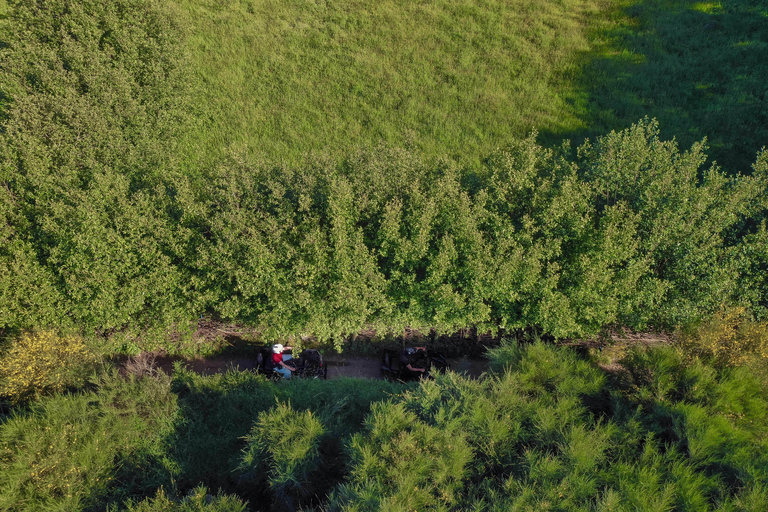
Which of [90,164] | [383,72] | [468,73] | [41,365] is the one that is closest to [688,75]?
[468,73]

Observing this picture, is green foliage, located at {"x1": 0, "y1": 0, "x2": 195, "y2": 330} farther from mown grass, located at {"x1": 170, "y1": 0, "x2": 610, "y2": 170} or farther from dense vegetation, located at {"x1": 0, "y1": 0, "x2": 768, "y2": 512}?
mown grass, located at {"x1": 170, "y1": 0, "x2": 610, "y2": 170}

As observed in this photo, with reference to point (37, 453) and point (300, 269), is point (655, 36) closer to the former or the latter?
point (300, 269)

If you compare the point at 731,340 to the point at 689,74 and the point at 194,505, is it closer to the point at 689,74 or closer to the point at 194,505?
the point at 194,505

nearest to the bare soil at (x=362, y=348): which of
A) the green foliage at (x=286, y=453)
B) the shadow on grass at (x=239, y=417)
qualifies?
the shadow on grass at (x=239, y=417)

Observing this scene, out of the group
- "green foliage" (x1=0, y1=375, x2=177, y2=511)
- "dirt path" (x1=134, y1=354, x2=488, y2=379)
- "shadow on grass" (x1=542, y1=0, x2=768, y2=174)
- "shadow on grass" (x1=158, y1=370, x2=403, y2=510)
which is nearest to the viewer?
"green foliage" (x1=0, y1=375, x2=177, y2=511)

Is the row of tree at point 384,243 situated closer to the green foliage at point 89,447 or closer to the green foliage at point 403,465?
the green foliage at point 89,447

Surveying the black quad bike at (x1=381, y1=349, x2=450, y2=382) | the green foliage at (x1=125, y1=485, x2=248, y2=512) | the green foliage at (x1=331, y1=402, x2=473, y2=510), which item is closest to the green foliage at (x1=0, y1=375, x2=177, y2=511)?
the green foliage at (x1=125, y1=485, x2=248, y2=512)

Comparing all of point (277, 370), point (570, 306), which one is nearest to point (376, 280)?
point (277, 370)
